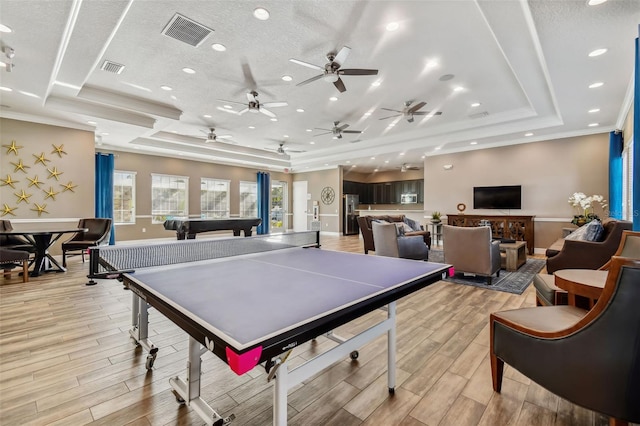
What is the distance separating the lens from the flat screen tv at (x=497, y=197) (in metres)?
7.18

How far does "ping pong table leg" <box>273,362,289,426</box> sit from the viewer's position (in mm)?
1015

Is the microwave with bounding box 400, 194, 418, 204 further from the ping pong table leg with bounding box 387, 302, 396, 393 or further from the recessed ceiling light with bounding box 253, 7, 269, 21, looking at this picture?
the ping pong table leg with bounding box 387, 302, 396, 393

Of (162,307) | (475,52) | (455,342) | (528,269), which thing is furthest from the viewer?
(528,269)

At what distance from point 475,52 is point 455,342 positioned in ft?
11.4

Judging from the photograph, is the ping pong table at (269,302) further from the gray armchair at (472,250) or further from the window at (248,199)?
the window at (248,199)

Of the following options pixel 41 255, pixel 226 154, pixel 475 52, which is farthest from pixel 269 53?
pixel 226 154

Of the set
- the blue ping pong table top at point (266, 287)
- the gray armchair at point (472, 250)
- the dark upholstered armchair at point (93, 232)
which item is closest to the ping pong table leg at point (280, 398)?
the blue ping pong table top at point (266, 287)

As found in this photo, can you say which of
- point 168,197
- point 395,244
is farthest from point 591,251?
point 168,197

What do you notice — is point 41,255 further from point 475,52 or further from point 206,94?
point 475,52

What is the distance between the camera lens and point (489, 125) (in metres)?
6.45

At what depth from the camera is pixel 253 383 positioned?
183 cm

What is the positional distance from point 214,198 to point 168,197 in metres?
1.56

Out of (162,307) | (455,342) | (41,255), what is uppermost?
(162,307)

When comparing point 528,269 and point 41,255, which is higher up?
point 41,255
